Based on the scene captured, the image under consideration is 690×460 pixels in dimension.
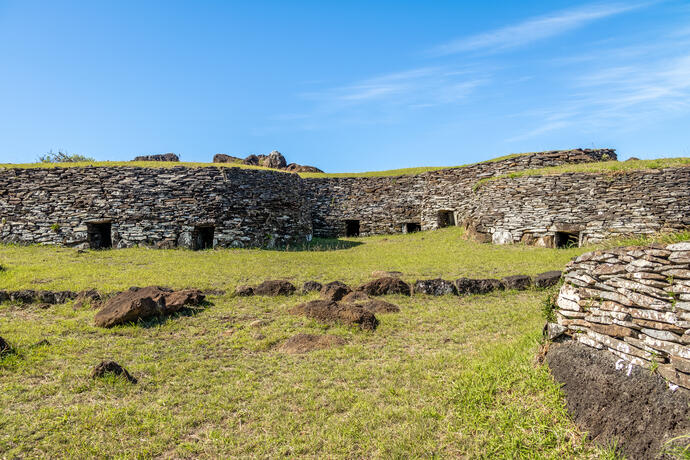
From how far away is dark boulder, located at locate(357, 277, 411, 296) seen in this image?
11.2m

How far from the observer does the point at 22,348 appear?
7238 millimetres

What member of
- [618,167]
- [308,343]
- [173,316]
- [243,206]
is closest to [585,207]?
[618,167]

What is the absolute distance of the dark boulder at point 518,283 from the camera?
11195mm

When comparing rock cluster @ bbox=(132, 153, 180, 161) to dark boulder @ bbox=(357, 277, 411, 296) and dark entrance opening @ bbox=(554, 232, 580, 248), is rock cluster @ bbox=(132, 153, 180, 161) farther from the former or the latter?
dark entrance opening @ bbox=(554, 232, 580, 248)

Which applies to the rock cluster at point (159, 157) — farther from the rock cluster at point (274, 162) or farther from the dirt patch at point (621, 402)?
the dirt patch at point (621, 402)

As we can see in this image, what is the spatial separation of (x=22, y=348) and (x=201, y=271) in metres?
6.75

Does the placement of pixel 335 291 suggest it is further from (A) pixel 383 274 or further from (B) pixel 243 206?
(B) pixel 243 206

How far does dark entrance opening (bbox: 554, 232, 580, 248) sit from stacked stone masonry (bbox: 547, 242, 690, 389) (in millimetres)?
12882

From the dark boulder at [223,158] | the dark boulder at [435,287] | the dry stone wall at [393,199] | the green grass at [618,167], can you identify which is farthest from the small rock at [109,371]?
the dark boulder at [223,158]

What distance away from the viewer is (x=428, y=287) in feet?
36.7

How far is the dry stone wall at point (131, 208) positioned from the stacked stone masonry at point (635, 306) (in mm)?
15603

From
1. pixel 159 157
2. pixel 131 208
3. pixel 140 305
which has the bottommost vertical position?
pixel 140 305

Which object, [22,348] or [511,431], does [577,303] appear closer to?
[511,431]

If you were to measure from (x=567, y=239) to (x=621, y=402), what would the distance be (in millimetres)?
15062
